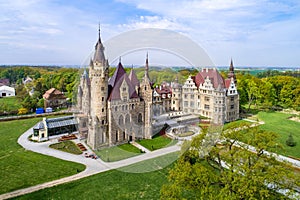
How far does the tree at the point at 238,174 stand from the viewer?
13.0 meters

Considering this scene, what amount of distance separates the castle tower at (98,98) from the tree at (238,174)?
18.4m

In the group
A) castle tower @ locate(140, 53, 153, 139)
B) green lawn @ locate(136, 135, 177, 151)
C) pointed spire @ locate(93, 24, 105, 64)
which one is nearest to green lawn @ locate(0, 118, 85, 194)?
green lawn @ locate(136, 135, 177, 151)

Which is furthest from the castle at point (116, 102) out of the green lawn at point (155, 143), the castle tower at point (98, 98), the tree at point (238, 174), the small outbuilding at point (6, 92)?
the small outbuilding at point (6, 92)

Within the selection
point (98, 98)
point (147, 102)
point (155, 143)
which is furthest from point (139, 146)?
point (98, 98)

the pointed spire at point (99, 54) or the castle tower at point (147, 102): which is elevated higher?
the pointed spire at point (99, 54)

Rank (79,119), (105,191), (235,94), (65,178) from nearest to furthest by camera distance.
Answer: (105,191) < (65,178) < (79,119) < (235,94)

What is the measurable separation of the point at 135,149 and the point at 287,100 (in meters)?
51.5

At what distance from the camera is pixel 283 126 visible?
149 feet

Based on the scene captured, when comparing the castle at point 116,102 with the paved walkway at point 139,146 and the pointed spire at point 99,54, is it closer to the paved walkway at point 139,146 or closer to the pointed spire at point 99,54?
the pointed spire at point 99,54

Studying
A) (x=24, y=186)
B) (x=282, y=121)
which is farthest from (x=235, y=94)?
(x=24, y=186)

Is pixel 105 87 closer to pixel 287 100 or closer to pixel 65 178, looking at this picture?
pixel 65 178

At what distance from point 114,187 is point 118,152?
33.5ft

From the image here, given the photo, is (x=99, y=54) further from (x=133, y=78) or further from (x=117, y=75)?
(x=133, y=78)

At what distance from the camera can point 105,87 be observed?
104ft
